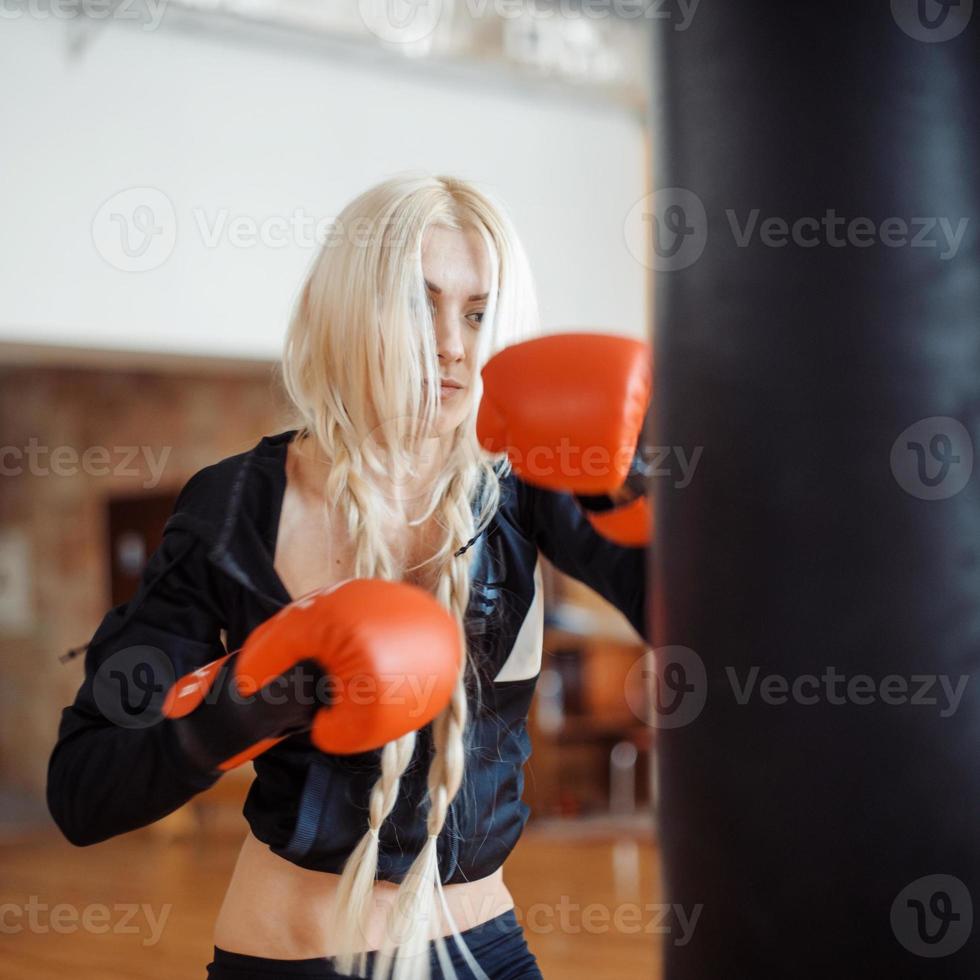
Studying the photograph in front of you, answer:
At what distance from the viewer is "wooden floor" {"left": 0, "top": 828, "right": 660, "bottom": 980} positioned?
3.46 meters

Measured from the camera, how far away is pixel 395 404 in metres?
1.15

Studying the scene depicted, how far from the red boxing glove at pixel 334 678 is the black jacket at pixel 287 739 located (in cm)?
6

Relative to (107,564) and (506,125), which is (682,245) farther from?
(107,564)

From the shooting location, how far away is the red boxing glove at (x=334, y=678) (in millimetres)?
891

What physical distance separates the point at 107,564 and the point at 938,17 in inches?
253
